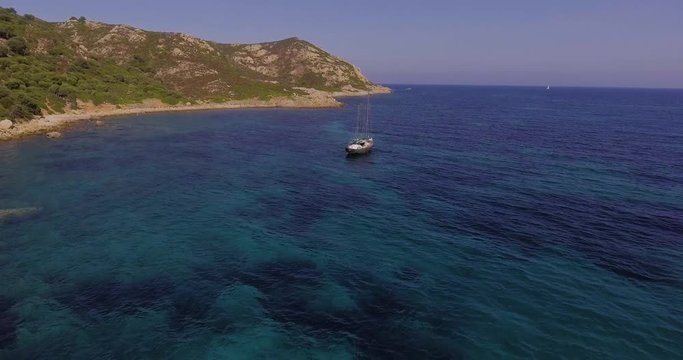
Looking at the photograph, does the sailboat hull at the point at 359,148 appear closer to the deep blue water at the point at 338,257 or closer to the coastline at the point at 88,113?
the deep blue water at the point at 338,257

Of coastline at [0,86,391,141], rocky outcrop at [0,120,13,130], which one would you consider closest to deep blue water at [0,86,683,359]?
rocky outcrop at [0,120,13,130]

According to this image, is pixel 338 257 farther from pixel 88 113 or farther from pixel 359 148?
pixel 88 113

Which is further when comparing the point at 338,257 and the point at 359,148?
the point at 359,148

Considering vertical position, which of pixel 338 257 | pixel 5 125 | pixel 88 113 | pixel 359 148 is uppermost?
pixel 5 125

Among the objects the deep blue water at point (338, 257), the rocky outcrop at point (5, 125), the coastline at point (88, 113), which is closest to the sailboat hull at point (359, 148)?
the deep blue water at point (338, 257)

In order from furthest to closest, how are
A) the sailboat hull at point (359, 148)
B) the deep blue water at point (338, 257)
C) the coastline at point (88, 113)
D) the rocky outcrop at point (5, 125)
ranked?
1. the coastline at point (88, 113)
2. the rocky outcrop at point (5, 125)
3. the sailboat hull at point (359, 148)
4. the deep blue water at point (338, 257)

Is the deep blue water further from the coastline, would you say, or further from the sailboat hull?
the coastline

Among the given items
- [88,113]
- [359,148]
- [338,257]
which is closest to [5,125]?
[88,113]

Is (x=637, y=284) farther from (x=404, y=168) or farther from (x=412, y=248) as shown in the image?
(x=404, y=168)
